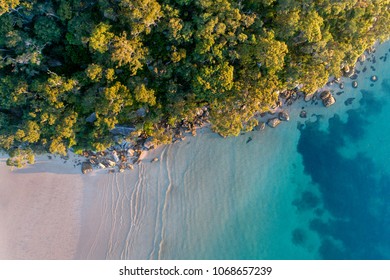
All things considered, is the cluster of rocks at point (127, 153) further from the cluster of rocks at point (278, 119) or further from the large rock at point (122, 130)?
the cluster of rocks at point (278, 119)

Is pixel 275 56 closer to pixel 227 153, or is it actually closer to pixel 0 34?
pixel 227 153

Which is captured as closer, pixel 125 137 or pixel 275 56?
pixel 275 56

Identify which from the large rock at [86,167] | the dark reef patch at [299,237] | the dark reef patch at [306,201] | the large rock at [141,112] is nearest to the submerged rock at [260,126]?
the dark reef patch at [306,201]

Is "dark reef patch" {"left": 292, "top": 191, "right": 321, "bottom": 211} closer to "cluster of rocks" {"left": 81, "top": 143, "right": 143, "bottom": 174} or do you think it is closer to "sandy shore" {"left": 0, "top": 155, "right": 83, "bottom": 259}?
"cluster of rocks" {"left": 81, "top": 143, "right": 143, "bottom": 174}

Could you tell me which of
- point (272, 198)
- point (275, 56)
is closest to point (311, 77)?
point (275, 56)

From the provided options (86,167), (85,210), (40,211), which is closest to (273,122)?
(86,167)
